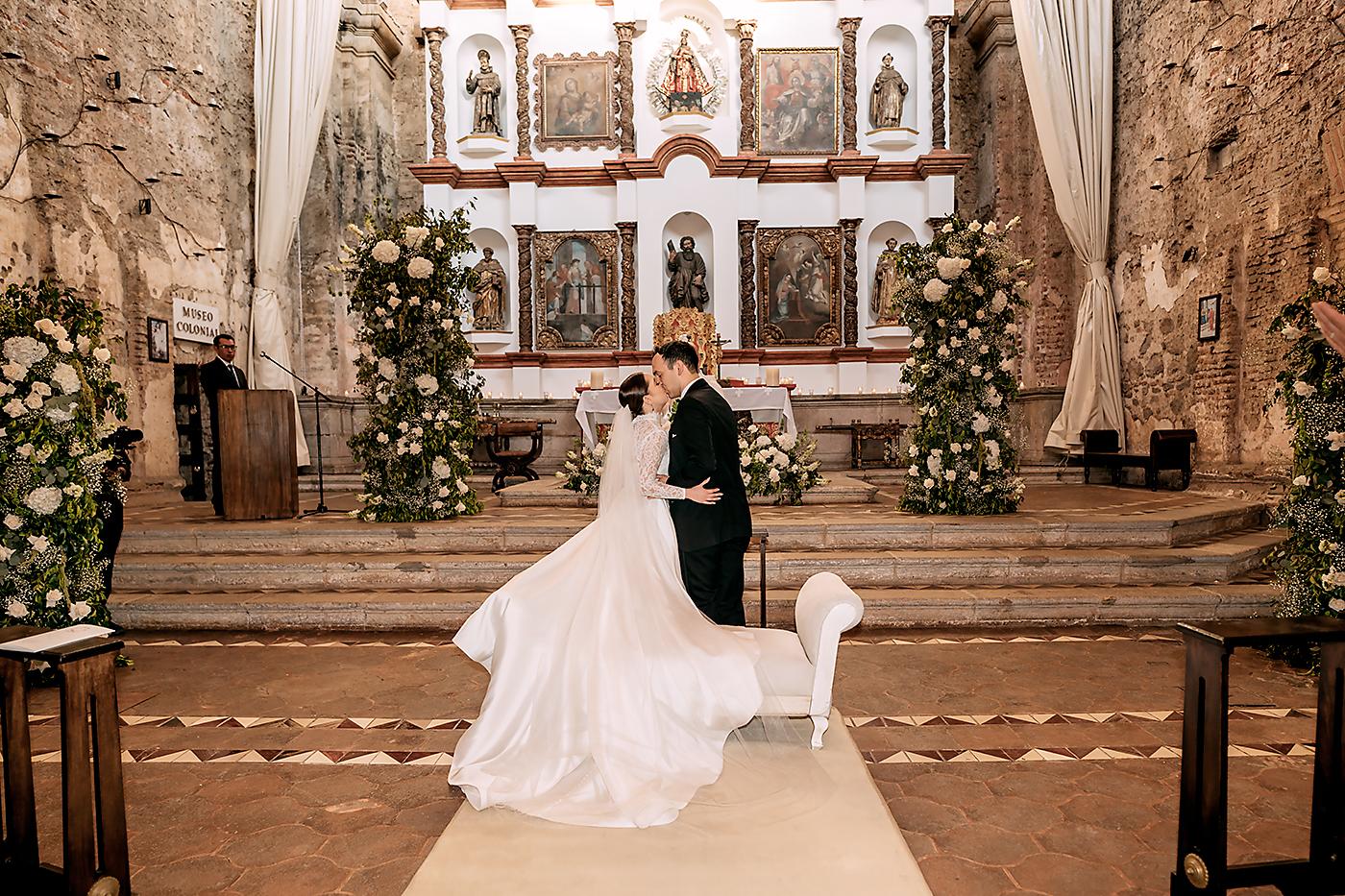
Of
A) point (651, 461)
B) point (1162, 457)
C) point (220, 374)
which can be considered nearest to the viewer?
point (651, 461)

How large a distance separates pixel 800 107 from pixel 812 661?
11866mm

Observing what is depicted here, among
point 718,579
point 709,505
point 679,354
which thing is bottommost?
point 718,579

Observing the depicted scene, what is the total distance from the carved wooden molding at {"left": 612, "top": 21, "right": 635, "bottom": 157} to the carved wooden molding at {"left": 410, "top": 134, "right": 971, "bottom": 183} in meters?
0.45

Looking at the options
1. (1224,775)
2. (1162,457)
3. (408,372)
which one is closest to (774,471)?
(408,372)

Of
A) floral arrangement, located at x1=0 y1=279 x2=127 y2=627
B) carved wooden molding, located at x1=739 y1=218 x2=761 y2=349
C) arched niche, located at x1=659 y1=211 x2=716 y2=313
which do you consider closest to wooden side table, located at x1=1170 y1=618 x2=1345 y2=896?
floral arrangement, located at x1=0 y1=279 x2=127 y2=627

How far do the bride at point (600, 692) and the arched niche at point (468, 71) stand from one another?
11.8 m

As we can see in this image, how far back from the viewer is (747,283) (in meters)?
12.8

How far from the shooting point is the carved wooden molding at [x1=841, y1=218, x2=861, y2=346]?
12.8 m

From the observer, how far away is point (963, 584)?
5.94 metres

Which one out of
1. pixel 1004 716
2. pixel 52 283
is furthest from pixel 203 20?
pixel 1004 716

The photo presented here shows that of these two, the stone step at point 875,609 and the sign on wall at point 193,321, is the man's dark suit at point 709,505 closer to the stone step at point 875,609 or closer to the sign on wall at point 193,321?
the stone step at point 875,609

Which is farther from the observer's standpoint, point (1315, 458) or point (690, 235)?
point (690, 235)

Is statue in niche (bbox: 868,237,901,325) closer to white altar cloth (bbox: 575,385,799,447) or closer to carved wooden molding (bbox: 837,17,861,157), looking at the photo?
carved wooden molding (bbox: 837,17,861,157)

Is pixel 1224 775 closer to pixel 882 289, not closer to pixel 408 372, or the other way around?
pixel 408 372
